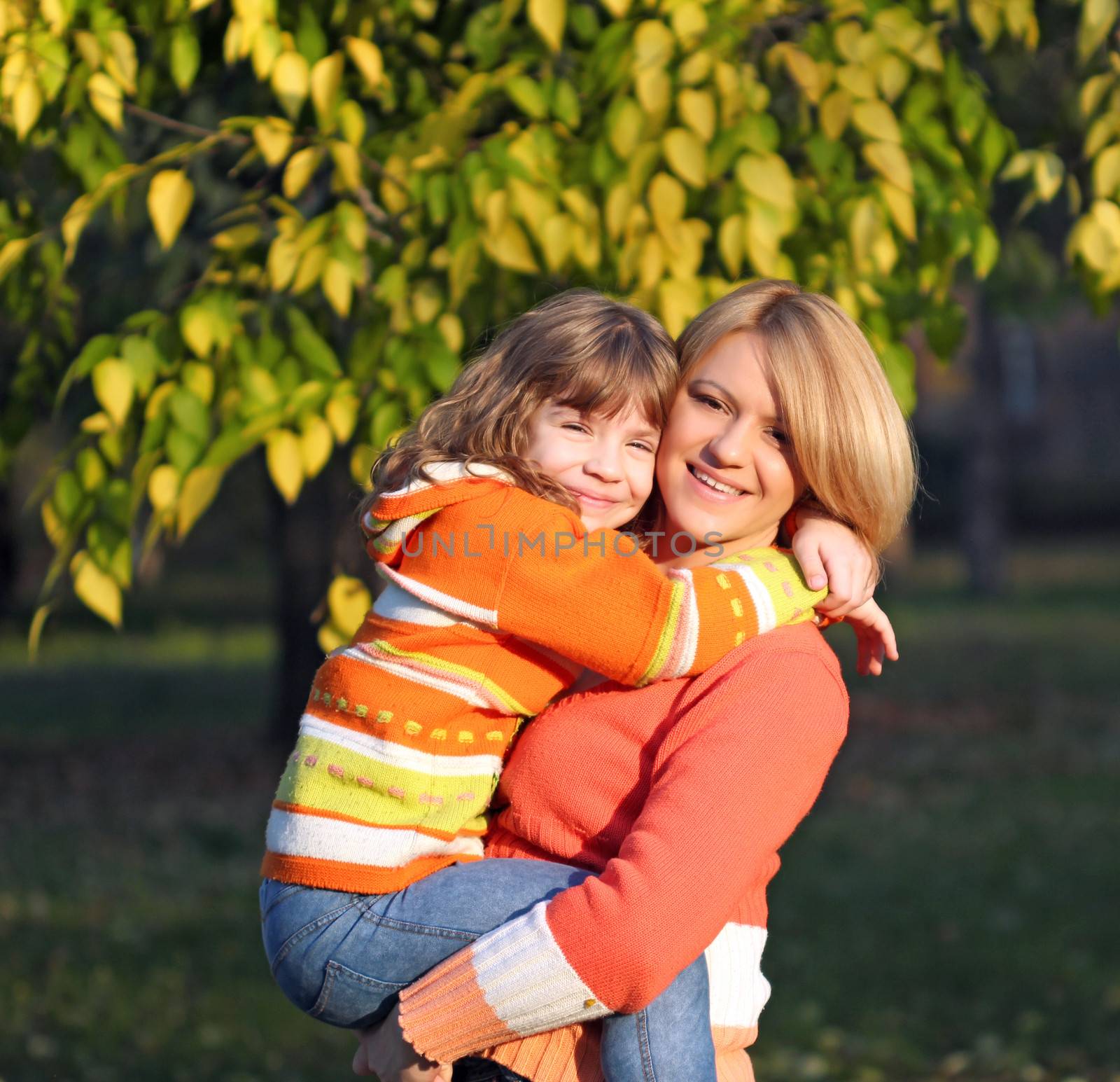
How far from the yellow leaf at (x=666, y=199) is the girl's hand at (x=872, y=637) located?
2.90ft

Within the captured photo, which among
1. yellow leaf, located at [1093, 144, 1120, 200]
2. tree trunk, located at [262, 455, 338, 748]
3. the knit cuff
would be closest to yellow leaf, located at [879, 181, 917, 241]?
yellow leaf, located at [1093, 144, 1120, 200]

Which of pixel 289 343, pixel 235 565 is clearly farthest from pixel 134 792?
pixel 235 565

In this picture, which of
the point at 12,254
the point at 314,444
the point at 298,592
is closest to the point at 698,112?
the point at 314,444

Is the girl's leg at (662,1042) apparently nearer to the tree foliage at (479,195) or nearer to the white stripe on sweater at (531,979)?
the white stripe on sweater at (531,979)

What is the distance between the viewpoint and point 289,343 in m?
3.32

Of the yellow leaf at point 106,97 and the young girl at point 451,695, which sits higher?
the yellow leaf at point 106,97

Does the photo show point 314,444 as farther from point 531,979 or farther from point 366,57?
point 531,979

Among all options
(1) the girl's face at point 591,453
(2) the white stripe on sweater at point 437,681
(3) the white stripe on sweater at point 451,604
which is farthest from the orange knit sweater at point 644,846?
(1) the girl's face at point 591,453

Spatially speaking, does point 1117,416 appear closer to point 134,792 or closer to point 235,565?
point 235,565

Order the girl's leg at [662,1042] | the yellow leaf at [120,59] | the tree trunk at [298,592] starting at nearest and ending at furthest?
the girl's leg at [662,1042] < the yellow leaf at [120,59] < the tree trunk at [298,592]

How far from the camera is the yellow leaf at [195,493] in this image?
2.83 metres

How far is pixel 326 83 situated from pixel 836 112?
108 cm

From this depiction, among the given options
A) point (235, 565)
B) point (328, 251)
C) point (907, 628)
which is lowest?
point (235, 565)

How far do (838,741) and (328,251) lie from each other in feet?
4.94
